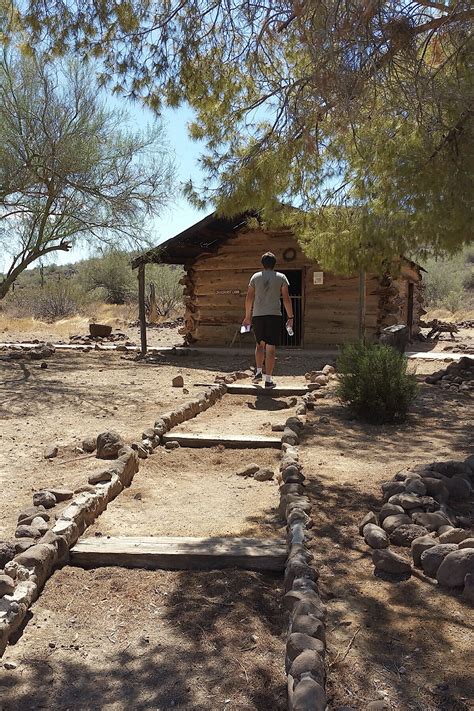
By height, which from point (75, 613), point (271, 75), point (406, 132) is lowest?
point (75, 613)

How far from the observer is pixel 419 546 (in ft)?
10.5

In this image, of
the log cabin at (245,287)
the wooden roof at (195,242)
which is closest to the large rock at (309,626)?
the log cabin at (245,287)

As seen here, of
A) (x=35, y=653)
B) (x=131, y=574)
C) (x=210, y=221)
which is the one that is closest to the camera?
(x=35, y=653)

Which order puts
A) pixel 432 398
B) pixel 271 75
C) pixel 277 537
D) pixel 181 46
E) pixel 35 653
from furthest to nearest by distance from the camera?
pixel 432 398, pixel 271 75, pixel 181 46, pixel 277 537, pixel 35 653

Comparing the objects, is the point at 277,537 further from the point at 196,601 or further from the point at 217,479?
the point at 217,479

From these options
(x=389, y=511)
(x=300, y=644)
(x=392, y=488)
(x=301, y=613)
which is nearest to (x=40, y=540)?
(x=301, y=613)

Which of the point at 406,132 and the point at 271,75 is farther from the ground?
the point at 271,75

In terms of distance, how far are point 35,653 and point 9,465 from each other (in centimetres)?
284

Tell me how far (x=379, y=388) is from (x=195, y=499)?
2972mm

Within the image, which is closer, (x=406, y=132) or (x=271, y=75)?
(x=271, y=75)

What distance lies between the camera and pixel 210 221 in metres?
14.6

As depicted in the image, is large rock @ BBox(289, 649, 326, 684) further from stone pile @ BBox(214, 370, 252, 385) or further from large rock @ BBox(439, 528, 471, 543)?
stone pile @ BBox(214, 370, 252, 385)

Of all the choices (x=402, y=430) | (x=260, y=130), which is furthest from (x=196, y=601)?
(x=260, y=130)

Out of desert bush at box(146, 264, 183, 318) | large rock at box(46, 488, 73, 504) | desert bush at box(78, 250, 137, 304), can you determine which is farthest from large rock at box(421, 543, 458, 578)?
desert bush at box(78, 250, 137, 304)
